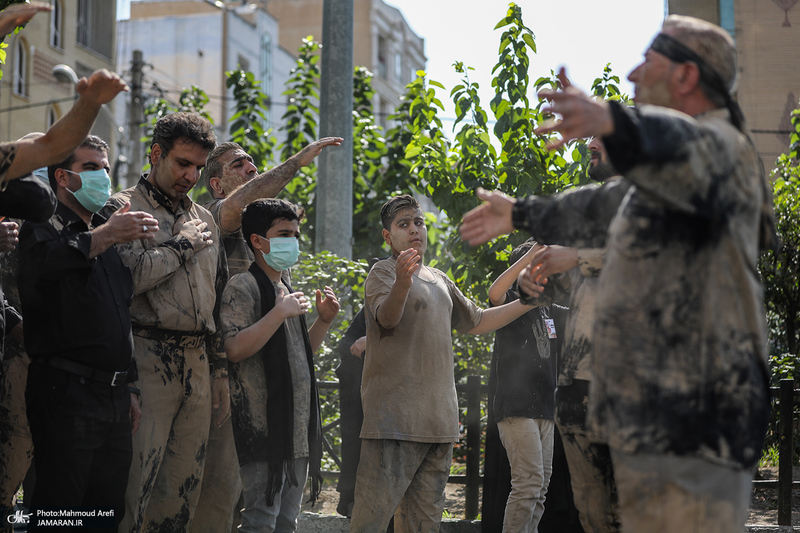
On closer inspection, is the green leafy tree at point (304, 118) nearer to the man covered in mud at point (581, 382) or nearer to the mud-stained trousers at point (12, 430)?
the mud-stained trousers at point (12, 430)

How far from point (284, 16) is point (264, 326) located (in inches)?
1823

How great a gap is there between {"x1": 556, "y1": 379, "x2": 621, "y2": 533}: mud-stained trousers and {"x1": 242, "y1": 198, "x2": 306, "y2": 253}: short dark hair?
7.01ft

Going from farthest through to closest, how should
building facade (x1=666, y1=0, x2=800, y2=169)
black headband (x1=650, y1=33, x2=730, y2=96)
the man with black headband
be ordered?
building facade (x1=666, y1=0, x2=800, y2=169), black headband (x1=650, y1=33, x2=730, y2=96), the man with black headband

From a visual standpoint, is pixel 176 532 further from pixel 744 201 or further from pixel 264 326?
pixel 744 201

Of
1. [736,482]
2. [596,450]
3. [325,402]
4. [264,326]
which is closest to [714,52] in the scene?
[736,482]

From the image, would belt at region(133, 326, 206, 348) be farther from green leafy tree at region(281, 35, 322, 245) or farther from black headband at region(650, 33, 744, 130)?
green leafy tree at region(281, 35, 322, 245)

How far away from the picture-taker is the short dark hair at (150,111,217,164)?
4664 mm

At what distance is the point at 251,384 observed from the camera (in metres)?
4.71

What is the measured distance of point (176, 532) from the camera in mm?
4457

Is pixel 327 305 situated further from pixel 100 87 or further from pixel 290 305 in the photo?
pixel 100 87

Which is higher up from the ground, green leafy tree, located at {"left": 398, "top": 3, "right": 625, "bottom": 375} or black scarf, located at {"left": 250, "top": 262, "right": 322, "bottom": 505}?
green leafy tree, located at {"left": 398, "top": 3, "right": 625, "bottom": 375}

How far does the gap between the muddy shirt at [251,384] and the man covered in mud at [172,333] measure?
0.38 feet

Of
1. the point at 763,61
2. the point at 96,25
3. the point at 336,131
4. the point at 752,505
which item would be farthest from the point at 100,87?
the point at 96,25

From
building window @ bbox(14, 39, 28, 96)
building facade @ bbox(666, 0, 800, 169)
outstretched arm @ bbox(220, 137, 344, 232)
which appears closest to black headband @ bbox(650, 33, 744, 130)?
outstretched arm @ bbox(220, 137, 344, 232)
